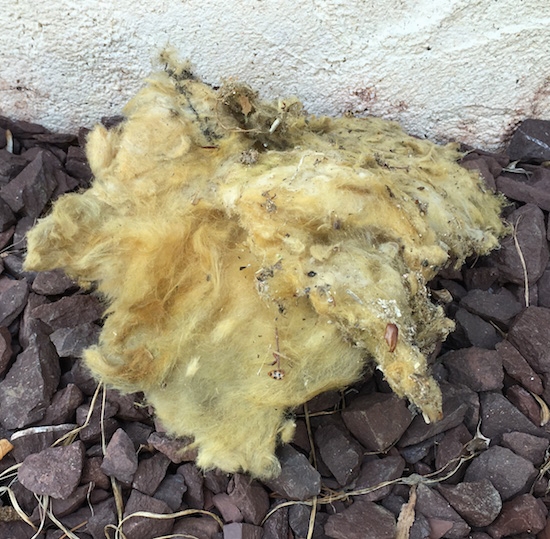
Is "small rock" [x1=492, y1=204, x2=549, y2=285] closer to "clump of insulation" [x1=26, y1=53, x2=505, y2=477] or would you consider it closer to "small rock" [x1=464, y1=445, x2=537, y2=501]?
"clump of insulation" [x1=26, y1=53, x2=505, y2=477]

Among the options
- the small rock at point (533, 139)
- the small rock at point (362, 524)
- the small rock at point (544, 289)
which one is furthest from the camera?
the small rock at point (533, 139)

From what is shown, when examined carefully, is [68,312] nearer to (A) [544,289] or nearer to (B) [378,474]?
(B) [378,474]

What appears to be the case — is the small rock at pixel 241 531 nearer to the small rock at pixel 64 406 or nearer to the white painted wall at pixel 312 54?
the small rock at pixel 64 406

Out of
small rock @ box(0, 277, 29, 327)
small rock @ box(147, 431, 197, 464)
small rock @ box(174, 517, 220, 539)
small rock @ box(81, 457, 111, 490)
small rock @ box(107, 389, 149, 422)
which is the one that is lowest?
small rock @ box(174, 517, 220, 539)

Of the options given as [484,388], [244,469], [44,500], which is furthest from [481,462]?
[44,500]

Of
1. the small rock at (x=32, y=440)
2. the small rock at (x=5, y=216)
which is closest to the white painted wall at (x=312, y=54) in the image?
the small rock at (x=5, y=216)

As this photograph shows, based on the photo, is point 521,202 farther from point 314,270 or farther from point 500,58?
point 314,270

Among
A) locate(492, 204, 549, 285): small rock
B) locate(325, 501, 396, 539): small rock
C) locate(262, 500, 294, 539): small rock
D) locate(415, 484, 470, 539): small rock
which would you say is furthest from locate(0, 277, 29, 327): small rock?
locate(492, 204, 549, 285): small rock
